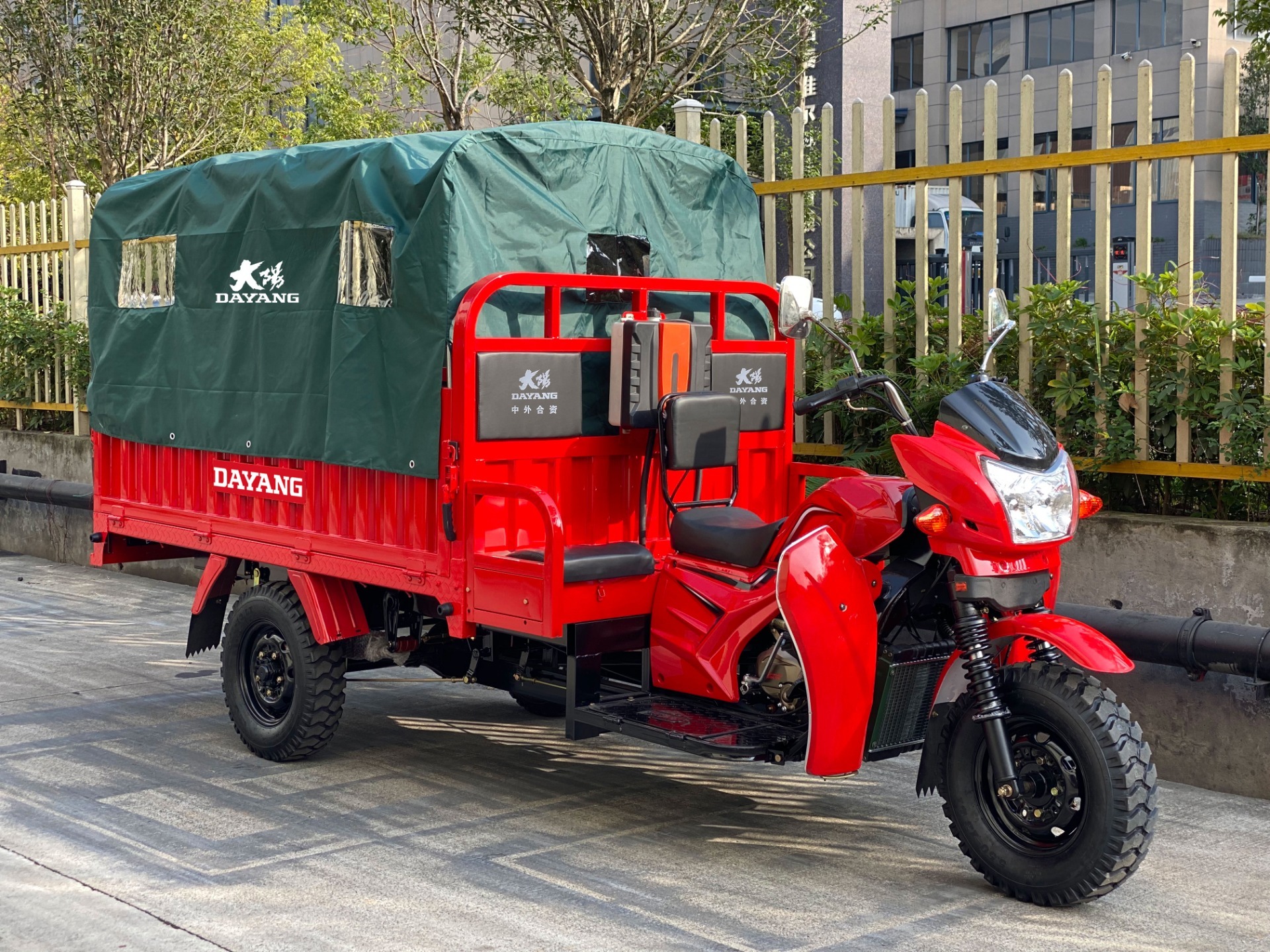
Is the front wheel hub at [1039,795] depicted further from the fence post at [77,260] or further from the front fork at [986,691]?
the fence post at [77,260]

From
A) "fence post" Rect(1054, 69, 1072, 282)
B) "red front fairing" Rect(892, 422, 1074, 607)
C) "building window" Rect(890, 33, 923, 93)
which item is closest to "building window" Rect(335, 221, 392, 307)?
"red front fairing" Rect(892, 422, 1074, 607)

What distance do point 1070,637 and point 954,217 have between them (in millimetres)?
3295

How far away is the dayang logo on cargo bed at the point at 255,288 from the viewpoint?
267 inches

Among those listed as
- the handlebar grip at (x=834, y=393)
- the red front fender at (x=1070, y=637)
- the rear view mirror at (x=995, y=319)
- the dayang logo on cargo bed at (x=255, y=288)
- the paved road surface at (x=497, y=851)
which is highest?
the dayang logo on cargo bed at (x=255, y=288)

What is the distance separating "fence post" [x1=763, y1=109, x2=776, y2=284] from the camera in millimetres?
8641

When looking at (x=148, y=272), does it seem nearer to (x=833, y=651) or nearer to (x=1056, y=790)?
(x=833, y=651)

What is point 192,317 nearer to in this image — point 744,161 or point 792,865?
point 744,161

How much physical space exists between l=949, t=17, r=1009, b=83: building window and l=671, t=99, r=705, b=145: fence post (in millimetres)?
40185

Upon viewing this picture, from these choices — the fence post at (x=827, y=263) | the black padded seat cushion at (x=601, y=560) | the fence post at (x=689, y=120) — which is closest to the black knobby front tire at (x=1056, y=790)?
the black padded seat cushion at (x=601, y=560)

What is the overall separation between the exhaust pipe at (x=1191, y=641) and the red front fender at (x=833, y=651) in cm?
149

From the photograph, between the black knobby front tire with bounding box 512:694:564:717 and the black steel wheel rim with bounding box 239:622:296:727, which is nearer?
the black steel wheel rim with bounding box 239:622:296:727

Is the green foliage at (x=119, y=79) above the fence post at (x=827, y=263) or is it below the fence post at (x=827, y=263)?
above

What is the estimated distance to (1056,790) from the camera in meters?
4.93

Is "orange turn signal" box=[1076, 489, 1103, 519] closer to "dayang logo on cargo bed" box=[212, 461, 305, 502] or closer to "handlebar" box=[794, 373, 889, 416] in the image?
"handlebar" box=[794, 373, 889, 416]
